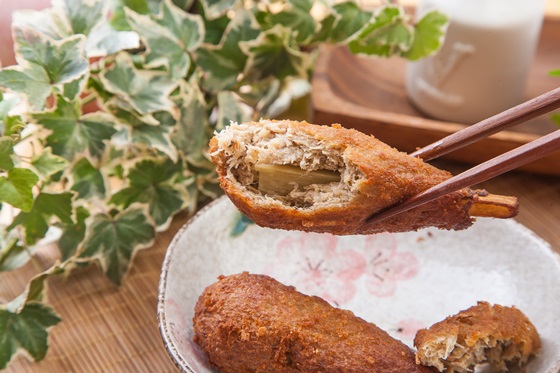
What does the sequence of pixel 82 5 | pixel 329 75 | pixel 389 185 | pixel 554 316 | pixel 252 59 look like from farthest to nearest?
pixel 329 75 → pixel 252 59 → pixel 82 5 → pixel 554 316 → pixel 389 185

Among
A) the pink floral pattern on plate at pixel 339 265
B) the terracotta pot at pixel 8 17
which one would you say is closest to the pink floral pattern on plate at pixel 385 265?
the pink floral pattern on plate at pixel 339 265

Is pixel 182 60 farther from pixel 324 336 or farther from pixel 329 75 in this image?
pixel 324 336

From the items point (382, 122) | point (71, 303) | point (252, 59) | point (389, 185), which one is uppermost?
point (389, 185)

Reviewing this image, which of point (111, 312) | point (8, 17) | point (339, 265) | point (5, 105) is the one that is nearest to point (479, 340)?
point (339, 265)

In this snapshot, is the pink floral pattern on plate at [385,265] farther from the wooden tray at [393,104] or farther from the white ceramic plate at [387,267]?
the wooden tray at [393,104]

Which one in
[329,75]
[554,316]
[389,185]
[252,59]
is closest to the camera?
[389,185]

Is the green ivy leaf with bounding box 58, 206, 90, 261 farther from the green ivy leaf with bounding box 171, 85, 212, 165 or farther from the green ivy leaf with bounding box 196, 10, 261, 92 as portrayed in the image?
the green ivy leaf with bounding box 196, 10, 261, 92

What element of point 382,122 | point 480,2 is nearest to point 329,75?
point 382,122
